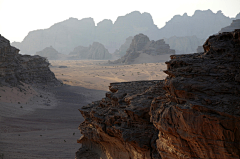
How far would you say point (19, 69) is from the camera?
1906 centimetres

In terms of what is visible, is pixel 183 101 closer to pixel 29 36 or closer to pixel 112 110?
pixel 112 110

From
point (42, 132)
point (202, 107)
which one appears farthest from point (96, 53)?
point (202, 107)

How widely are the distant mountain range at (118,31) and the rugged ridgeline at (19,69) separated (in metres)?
109

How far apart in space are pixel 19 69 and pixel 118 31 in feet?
433

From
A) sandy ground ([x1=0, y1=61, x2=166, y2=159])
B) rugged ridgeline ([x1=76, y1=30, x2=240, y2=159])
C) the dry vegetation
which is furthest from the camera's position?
the dry vegetation

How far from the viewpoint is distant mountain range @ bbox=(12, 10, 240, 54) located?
132 m

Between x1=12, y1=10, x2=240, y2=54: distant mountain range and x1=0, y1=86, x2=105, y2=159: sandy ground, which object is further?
x1=12, y1=10, x2=240, y2=54: distant mountain range

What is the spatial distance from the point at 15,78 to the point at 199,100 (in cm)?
1793

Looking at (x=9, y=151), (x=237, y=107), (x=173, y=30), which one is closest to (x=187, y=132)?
(x=237, y=107)

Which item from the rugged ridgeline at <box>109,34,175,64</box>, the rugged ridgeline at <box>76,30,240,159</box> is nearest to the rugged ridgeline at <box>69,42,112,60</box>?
the rugged ridgeline at <box>109,34,175,64</box>

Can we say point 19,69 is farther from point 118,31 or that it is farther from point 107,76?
point 118,31

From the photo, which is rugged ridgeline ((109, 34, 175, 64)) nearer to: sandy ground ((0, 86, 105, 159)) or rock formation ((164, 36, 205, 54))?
rock formation ((164, 36, 205, 54))

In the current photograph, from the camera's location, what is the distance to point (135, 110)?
4215 mm

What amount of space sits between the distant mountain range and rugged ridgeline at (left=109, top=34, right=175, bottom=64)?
235ft
